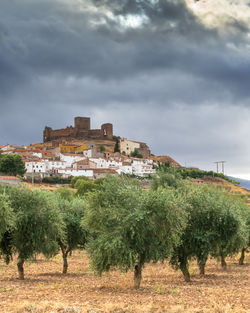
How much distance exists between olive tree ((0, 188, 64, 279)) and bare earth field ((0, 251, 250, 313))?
257 centimetres

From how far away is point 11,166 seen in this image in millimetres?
142250

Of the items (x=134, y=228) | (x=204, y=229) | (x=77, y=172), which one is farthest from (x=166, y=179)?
(x=77, y=172)

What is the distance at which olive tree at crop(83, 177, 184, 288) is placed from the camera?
25188mm

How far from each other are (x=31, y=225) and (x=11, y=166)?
11532 centimetres

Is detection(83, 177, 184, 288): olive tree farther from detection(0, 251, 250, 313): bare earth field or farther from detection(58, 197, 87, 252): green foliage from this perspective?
detection(58, 197, 87, 252): green foliage

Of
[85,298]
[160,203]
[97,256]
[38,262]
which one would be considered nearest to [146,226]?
[160,203]

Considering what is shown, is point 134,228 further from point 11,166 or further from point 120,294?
point 11,166

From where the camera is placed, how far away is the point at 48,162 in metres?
173

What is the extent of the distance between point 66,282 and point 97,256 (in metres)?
7.60

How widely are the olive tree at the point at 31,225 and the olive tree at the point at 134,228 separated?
5.81 metres

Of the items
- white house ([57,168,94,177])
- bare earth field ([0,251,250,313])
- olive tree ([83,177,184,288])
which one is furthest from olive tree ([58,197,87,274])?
white house ([57,168,94,177])

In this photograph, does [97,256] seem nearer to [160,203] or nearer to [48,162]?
[160,203]

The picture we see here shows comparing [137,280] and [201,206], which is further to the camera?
[201,206]

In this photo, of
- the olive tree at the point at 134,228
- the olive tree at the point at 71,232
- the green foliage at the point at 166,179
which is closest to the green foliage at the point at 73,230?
the olive tree at the point at 71,232
